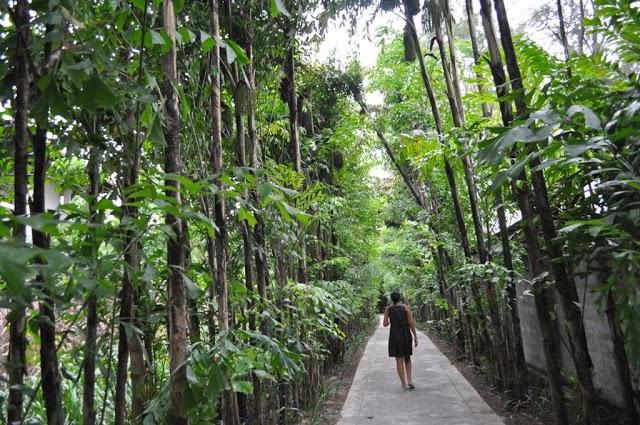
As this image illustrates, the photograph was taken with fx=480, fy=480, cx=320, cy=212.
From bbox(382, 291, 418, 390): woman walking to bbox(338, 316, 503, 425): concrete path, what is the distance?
0.28m

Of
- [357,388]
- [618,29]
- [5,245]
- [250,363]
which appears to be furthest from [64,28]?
[357,388]

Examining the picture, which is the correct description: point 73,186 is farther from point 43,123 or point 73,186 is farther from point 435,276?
A: point 435,276

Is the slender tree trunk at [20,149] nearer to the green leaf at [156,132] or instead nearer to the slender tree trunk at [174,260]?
the green leaf at [156,132]

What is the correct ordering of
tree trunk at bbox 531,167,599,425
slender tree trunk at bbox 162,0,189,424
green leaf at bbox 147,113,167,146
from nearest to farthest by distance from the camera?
green leaf at bbox 147,113,167,146 < slender tree trunk at bbox 162,0,189,424 < tree trunk at bbox 531,167,599,425

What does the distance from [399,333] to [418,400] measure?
1276 millimetres

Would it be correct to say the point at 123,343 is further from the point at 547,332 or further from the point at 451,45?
the point at 451,45

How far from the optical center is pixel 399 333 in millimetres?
7773

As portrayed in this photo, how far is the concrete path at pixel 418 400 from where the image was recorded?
18.5ft

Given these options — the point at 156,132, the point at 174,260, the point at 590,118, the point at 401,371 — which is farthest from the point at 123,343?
the point at 401,371

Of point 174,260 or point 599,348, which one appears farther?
point 599,348

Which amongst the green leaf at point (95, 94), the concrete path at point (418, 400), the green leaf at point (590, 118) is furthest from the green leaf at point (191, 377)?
the concrete path at point (418, 400)

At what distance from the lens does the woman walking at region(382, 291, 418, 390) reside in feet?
24.7

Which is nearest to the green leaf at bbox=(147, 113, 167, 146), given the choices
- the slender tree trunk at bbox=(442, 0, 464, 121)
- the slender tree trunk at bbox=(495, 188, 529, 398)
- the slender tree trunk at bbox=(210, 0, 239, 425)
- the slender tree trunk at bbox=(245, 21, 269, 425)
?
the slender tree trunk at bbox=(210, 0, 239, 425)

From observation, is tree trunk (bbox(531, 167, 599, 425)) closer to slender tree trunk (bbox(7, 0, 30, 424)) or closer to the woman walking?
slender tree trunk (bbox(7, 0, 30, 424))
